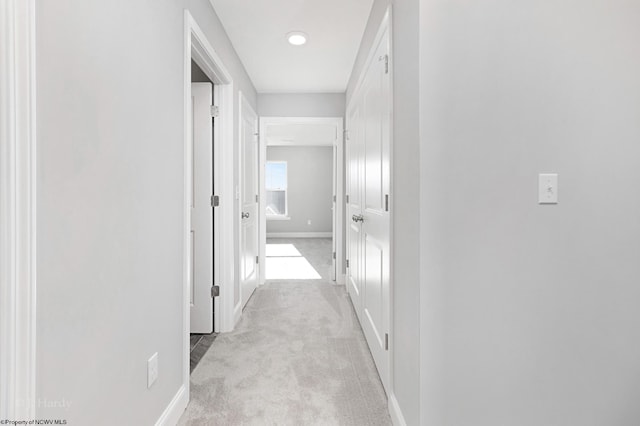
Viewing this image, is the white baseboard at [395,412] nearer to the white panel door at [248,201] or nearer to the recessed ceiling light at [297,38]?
the white panel door at [248,201]

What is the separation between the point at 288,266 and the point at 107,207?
174 inches

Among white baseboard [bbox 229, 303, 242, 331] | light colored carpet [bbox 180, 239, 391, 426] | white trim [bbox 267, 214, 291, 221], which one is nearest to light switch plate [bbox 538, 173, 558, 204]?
light colored carpet [bbox 180, 239, 391, 426]

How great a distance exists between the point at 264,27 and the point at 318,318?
8.00 feet

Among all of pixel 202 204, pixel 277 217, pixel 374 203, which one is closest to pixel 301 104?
pixel 202 204

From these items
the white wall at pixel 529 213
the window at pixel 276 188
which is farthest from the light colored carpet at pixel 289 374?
the window at pixel 276 188

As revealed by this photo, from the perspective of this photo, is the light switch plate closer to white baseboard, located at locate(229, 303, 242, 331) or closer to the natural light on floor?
white baseboard, located at locate(229, 303, 242, 331)

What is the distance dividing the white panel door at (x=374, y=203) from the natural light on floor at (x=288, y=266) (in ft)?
5.83

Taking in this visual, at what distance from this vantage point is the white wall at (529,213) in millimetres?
1308

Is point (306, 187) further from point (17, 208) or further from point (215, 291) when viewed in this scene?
point (17, 208)

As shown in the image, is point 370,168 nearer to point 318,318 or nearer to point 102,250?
point 318,318

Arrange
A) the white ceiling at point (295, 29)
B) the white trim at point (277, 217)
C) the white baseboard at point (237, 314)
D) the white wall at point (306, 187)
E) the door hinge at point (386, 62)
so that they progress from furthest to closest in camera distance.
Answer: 1. the white trim at point (277, 217)
2. the white wall at point (306, 187)
3. the white baseboard at point (237, 314)
4. the white ceiling at point (295, 29)
5. the door hinge at point (386, 62)

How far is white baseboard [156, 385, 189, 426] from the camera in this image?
1.53 m

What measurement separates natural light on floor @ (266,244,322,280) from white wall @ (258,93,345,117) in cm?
213

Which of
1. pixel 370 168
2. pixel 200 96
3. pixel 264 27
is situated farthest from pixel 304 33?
pixel 370 168
